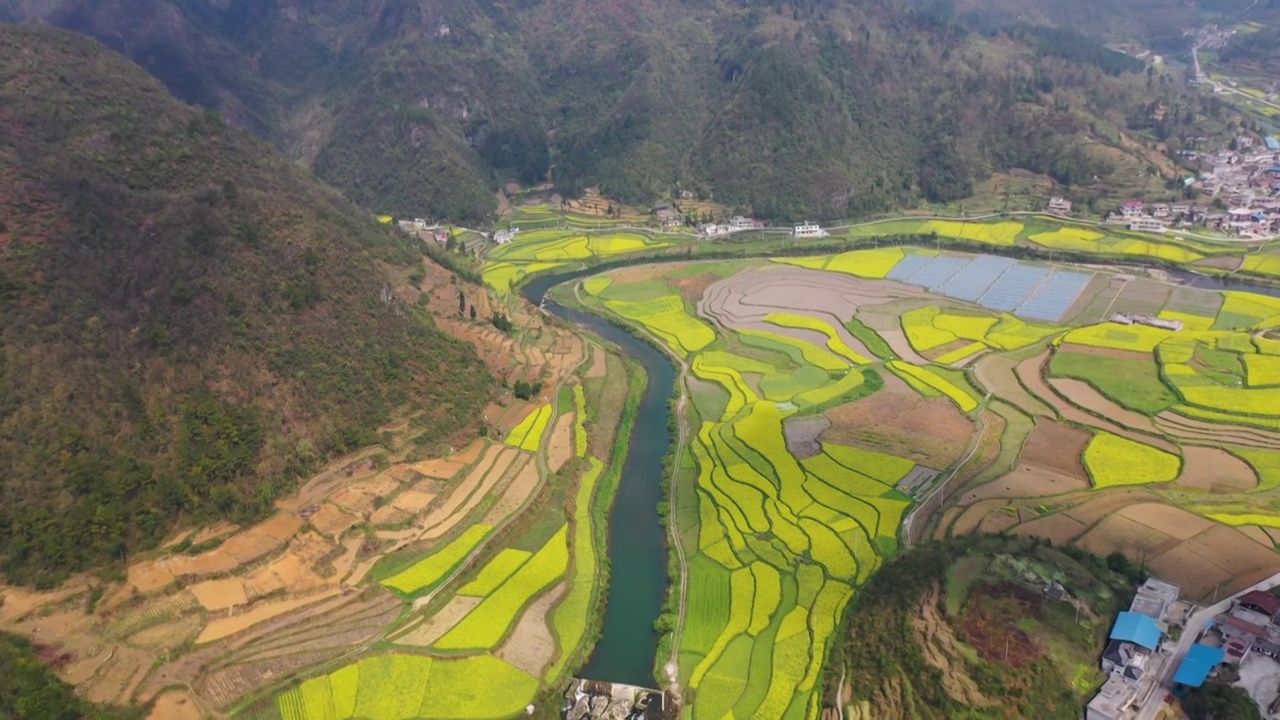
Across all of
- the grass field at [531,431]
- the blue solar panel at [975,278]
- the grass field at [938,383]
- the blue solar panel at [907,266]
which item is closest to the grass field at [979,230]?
the blue solar panel at [975,278]

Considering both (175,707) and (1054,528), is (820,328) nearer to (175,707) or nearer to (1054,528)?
(1054,528)

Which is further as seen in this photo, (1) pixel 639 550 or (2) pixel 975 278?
(2) pixel 975 278

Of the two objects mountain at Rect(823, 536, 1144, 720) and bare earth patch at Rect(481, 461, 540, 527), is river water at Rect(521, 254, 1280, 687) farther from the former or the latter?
mountain at Rect(823, 536, 1144, 720)

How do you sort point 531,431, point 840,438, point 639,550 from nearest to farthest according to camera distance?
point 639,550, point 840,438, point 531,431

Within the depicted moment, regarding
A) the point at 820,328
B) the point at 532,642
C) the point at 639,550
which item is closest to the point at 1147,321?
the point at 820,328

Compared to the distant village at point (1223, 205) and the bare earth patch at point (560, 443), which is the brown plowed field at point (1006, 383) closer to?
the bare earth patch at point (560, 443)

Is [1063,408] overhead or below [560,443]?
overhead

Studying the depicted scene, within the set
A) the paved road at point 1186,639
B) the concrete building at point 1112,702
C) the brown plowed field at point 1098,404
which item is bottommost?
the brown plowed field at point 1098,404

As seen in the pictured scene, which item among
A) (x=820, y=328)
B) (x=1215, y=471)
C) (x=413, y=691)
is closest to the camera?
(x=413, y=691)
